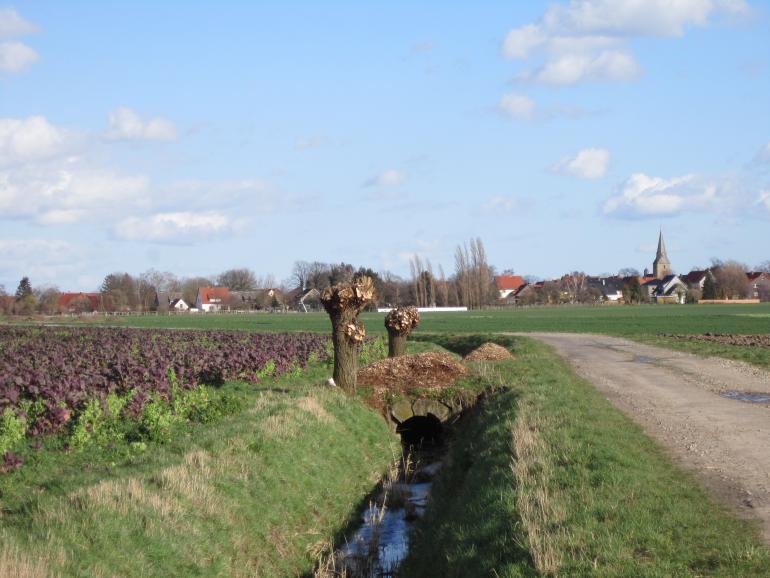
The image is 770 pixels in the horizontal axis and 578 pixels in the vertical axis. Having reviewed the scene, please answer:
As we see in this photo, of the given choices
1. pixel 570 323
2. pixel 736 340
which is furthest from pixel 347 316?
pixel 570 323

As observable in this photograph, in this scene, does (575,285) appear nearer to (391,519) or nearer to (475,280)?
(475,280)

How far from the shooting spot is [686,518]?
360 inches

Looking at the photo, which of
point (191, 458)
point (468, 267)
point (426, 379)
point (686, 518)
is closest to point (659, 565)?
point (686, 518)

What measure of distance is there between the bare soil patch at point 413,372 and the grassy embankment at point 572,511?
5.70 m

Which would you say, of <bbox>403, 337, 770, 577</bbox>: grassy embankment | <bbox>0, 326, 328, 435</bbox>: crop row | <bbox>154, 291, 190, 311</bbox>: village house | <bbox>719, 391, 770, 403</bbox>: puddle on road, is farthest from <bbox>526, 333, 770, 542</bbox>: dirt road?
<bbox>154, 291, 190, 311</bbox>: village house

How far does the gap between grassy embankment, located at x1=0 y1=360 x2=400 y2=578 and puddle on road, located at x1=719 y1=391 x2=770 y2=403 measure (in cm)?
871

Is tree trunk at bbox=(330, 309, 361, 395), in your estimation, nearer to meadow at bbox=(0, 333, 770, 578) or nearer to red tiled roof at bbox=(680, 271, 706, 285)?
meadow at bbox=(0, 333, 770, 578)

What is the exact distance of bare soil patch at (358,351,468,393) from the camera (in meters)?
22.3

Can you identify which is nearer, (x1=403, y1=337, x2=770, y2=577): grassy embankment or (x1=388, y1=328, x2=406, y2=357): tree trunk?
(x1=403, y1=337, x2=770, y2=577): grassy embankment

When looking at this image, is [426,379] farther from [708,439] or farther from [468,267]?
[468,267]

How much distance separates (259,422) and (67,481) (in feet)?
15.8

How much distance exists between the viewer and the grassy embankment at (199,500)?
8.55m

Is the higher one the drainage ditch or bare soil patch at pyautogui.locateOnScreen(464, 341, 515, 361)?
bare soil patch at pyautogui.locateOnScreen(464, 341, 515, 361)

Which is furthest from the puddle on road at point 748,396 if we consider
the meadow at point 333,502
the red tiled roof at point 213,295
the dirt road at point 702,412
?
the red tiled roof at point 213,295
